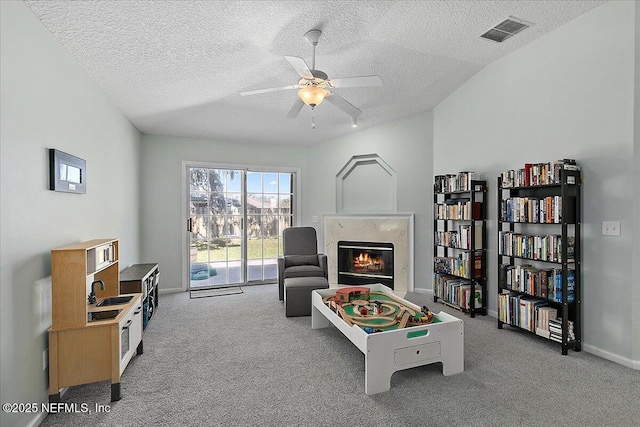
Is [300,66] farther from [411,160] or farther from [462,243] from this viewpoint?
[411,160]

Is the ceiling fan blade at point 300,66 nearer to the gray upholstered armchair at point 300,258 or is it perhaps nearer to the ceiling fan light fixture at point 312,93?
the ceiling fan light fixture at point 312,93

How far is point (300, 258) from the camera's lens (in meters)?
4.74

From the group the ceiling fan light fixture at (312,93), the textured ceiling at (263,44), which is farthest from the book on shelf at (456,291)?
the ceiling fan light fixture at (312,93)

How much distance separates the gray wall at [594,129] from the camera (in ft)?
8.31

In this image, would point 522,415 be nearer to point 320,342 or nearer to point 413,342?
point 413,342

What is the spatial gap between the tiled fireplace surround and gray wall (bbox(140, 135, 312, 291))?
8.15ft

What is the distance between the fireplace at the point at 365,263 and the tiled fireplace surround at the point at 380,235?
94mm

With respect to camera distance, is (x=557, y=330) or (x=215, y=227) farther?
(x=215, y=227)

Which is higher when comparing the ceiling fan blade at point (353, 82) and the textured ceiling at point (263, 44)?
the textured ceiling at point (263, 44)

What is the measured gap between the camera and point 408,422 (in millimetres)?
1885

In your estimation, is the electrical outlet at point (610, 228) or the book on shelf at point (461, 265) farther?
the book on shelf at point (461, 265)

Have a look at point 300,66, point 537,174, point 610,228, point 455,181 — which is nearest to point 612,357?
point 610,228

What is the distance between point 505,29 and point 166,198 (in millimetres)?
5042

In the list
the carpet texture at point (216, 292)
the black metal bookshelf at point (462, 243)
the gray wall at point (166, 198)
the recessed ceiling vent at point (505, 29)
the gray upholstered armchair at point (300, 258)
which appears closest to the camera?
the recessed ceiling vent at point (505, 29)
